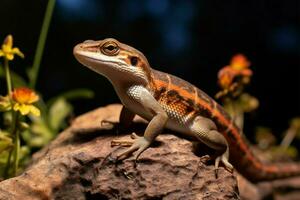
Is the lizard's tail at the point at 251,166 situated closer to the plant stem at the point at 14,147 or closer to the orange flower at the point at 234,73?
the orange flower at the point at 234,73

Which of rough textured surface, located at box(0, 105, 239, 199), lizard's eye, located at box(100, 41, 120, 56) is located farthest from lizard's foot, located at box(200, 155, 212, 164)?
lizard's eye, located at box(100, 41, 120, 56)

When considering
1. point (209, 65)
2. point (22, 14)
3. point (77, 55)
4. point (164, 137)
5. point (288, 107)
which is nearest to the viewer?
point (77, 55)

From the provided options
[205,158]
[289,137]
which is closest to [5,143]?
[205,158]

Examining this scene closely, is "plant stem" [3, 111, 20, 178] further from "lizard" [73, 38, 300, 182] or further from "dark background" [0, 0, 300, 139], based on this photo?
"dark background" [0, 0, 300, 139]

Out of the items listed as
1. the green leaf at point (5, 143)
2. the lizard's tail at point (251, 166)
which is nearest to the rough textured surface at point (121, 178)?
the green leaf at point (5, 143)

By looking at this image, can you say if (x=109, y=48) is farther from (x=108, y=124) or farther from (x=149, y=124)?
(x=108, y=124)

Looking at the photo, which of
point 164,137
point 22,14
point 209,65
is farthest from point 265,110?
point 164,137

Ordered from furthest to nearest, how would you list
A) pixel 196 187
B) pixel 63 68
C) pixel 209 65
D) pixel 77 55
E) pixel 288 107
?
pixel 288 107, pixel 209 65, pixel 63 68, pixel 77 55, pixel 196 187

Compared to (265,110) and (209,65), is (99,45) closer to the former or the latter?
(209,65)
